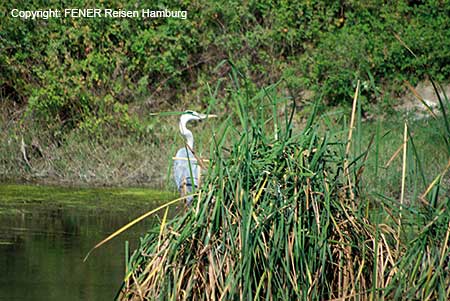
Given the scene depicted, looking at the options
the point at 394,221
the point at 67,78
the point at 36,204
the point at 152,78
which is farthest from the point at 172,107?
the point at 394,221

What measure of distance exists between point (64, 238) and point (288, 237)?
3.79 m

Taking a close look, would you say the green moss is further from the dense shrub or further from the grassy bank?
the grassy bank

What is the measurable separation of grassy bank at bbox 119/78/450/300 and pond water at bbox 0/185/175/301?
33.7 inches

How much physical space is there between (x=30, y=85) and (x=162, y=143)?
1771 mm

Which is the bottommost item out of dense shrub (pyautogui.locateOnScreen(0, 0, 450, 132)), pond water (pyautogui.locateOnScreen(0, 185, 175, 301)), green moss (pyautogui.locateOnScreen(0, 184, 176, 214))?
pond water (pyautogui.locateOnScreen(0, 185, 175, 301))

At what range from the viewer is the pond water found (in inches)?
249

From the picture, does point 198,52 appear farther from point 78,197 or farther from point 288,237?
point 288,237

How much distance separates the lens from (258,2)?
43.0ft

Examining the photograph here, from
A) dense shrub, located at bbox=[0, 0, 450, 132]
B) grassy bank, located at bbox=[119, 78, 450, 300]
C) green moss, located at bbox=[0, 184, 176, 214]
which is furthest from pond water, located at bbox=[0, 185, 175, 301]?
dense shrub, located at bbox=[0, 0, 450, 132]

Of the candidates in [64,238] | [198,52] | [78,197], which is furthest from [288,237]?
[198,52]

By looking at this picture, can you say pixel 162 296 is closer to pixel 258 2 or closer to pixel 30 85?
pixel 30 85

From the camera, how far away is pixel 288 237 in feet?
15.4

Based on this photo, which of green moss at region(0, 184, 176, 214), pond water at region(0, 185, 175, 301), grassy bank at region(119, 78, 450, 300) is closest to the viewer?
grassy bank at region(119, 78, 450, 300)

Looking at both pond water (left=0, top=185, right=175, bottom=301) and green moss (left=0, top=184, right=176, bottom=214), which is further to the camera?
green moss (left=0, top=184, right=176, bottom=214)
